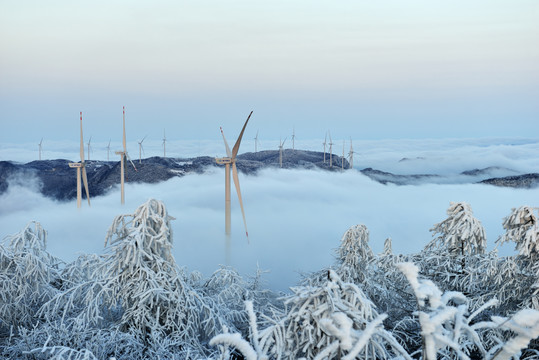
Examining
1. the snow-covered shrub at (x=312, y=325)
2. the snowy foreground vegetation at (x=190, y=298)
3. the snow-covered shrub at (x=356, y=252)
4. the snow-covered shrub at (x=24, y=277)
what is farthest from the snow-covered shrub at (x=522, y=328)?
the snow-covered shrub at (x=24, y=277)

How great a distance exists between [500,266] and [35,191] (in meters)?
85.1

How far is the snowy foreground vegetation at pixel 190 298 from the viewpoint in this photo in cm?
796

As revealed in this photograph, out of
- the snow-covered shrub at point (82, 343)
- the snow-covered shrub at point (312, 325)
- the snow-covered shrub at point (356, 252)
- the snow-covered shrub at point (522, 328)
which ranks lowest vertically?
the snow-covered shrub at point (82, 343)

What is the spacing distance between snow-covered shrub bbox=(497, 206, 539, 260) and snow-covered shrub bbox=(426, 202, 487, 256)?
3544mm

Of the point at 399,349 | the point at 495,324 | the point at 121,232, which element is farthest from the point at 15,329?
the point at 495,324

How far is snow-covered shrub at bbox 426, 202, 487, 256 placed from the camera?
61.4 feet

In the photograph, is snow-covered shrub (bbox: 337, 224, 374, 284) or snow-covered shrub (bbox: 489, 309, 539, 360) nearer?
snow-covered shrub (bbox: 489, 309, 539, 360)

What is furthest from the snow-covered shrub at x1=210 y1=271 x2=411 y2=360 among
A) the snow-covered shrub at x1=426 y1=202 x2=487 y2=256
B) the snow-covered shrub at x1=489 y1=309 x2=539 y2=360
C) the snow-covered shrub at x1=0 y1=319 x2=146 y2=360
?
the snow-covered shrub at x1=426 y1=202 x2=487 y2=256

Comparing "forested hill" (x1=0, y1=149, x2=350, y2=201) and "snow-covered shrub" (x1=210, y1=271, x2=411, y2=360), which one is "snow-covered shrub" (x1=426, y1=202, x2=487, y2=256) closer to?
"snow-covered shrub" (x1=210, y1=271, x2=411, y2=360)

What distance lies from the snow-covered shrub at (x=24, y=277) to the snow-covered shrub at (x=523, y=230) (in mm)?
15066

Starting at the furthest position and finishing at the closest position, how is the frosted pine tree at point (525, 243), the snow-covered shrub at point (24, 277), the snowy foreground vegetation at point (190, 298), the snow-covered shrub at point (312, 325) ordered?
1. the snow-covered shrub at point (24, 277)
2. the frosted pine tree at point (525, 243)
3. the snowy foreground vegetation at point (190, 298)
4. the snow-covered shrub at point (312, 325)

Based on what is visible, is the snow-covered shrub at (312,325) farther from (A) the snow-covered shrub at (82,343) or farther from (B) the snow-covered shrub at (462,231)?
(B) the snow-covered shrub at (462,231)

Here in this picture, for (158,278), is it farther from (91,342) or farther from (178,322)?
(91,342)

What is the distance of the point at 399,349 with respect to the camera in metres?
6.73
